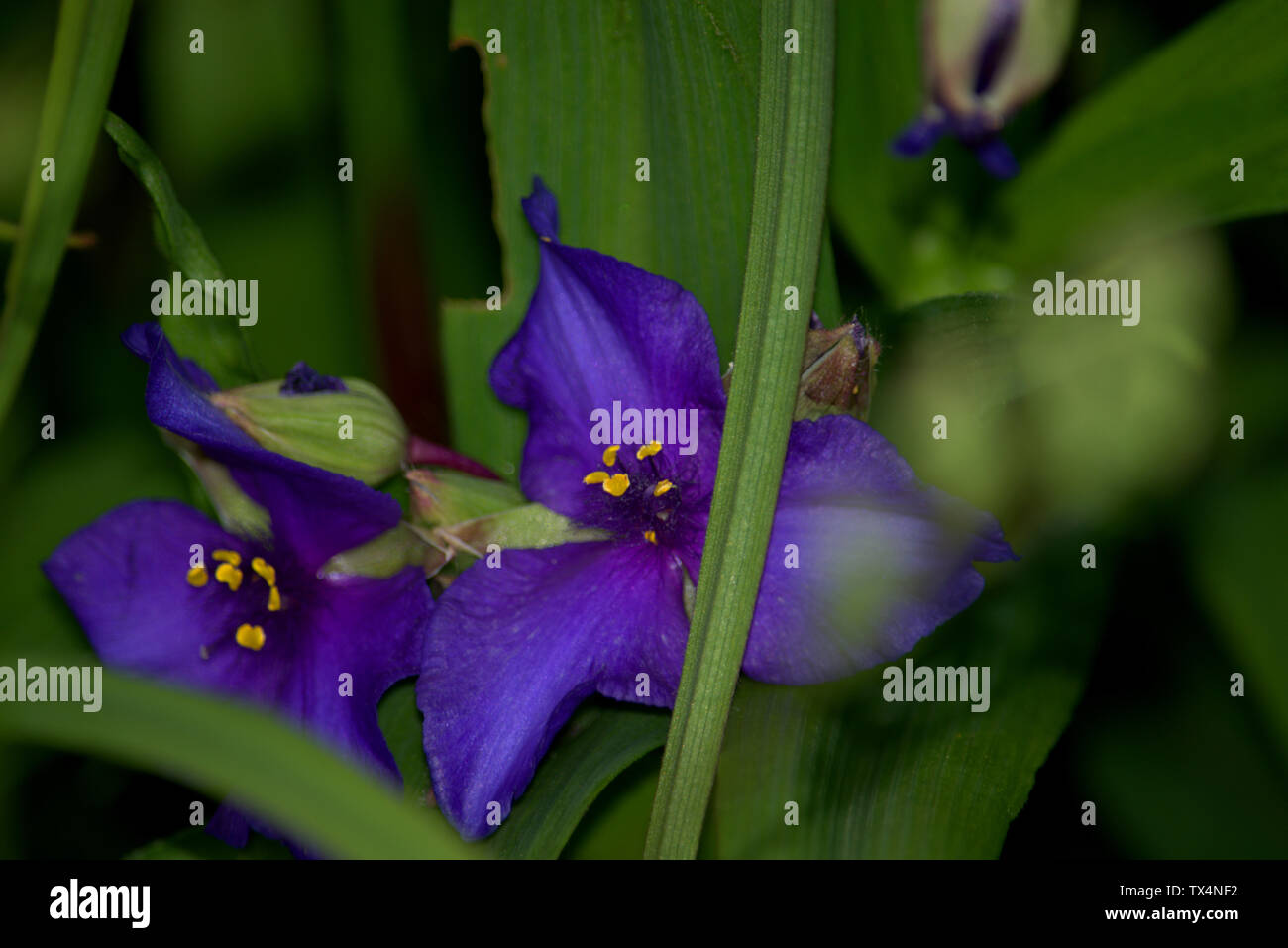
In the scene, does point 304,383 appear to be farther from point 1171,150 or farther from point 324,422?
point 1171,150

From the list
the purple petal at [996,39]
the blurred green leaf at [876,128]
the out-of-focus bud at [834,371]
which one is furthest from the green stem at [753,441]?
the blurred green leaf at [876,128]

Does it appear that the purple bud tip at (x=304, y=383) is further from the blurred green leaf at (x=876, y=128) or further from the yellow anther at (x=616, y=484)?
the blurred green leaf at (x=876, y=128)

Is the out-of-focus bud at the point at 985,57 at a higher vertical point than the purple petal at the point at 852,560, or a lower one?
higher

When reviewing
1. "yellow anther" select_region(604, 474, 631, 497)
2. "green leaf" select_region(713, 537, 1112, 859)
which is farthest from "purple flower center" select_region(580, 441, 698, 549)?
"green leaf" select_region(713, 537, 1112, 859)

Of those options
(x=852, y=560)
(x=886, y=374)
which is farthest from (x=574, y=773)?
(x=886, y=374)

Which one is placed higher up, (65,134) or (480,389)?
(65,134)

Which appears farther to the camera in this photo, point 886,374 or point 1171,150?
point 1171,150
